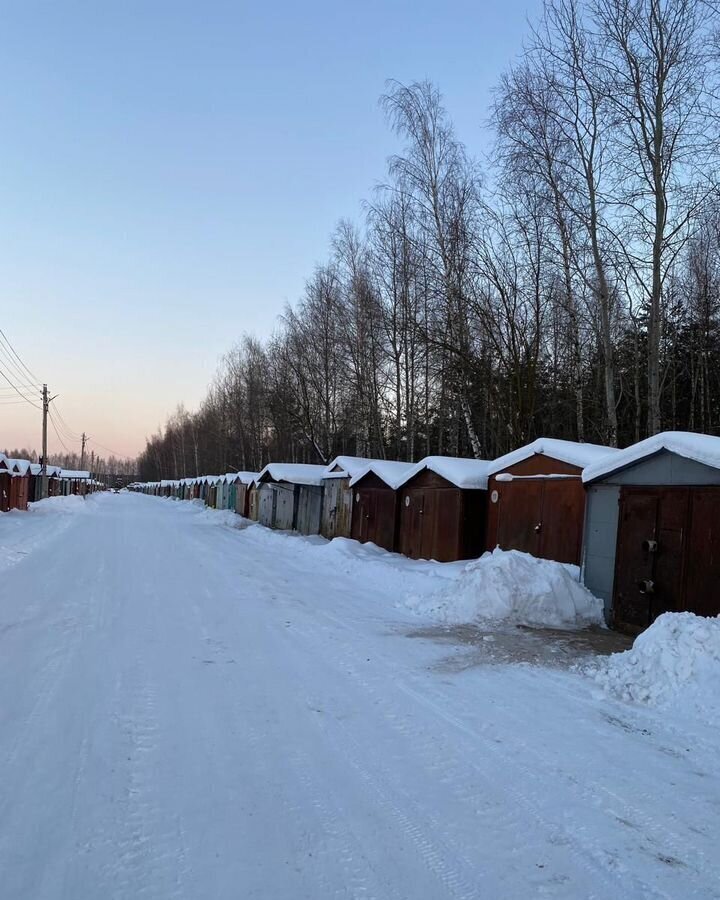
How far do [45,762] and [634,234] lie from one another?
649 inches

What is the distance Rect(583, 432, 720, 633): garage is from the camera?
26.2ft

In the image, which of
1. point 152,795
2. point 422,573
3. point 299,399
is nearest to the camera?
point 152,795

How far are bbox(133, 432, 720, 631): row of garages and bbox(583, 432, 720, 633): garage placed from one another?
0.6 inches

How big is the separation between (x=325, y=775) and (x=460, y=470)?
12.0 meters

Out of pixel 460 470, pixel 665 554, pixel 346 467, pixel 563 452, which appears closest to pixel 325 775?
pixel 665 554

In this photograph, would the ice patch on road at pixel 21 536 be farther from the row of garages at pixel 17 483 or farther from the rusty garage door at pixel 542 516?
the rusty garage door at pixel 542 516

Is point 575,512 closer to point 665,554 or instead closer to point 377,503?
point 665,554

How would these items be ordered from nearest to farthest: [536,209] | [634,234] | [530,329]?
[634,234] < [536,209] < [530,329]

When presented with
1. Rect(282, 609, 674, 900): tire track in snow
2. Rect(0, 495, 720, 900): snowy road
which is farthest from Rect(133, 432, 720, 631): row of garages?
Rect(282, 609, 674, 900): tire track in snow

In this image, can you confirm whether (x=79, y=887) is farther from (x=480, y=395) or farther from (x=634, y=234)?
(x=480, y=395)

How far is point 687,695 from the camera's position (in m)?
5.71

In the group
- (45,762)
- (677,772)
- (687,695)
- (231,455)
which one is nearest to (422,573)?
(687,695)

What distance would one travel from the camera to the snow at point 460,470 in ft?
50.4

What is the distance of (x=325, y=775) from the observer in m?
4.05
